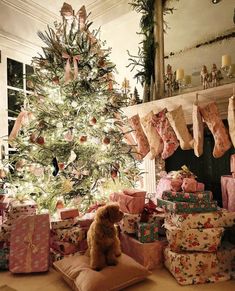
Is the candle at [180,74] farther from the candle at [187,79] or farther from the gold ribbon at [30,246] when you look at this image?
the gold ribbon at [30,246]

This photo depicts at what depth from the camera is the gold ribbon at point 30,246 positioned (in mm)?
2164

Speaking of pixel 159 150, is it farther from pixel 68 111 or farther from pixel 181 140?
pixel 68 111

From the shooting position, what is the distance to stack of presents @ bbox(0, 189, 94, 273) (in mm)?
2188

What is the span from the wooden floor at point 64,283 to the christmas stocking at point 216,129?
1.07 m

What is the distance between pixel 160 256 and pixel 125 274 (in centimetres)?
45

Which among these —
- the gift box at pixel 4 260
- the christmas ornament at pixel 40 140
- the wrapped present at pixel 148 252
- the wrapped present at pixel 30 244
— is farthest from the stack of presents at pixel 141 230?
the gift box at pixel 4 260

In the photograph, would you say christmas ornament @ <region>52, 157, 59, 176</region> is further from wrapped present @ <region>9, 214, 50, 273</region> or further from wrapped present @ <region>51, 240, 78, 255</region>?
wrapped present @ <region>51, 240, 78, 255</region>

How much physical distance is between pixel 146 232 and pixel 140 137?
1.15 m

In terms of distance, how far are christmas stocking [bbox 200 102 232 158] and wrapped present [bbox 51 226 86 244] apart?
1.39 m

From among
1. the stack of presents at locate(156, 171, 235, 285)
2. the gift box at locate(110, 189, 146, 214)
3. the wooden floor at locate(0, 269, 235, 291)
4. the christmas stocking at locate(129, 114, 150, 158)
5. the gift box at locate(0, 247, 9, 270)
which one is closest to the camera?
the wooden floor at locate(0, 269, 235, 291)

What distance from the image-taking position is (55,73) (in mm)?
2842

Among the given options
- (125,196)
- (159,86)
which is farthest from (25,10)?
(125,196)

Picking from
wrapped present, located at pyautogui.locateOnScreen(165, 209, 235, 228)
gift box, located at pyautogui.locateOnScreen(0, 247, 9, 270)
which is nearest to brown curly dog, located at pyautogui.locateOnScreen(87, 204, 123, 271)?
wrapped present, located at pyautogui.locateOnScreen(165, 209, 235, 228)

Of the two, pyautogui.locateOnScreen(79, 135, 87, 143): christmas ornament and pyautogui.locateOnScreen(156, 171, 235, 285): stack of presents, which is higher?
pyautogui.locateOnScreen(79, 135, 87, 143): christmas ornament
